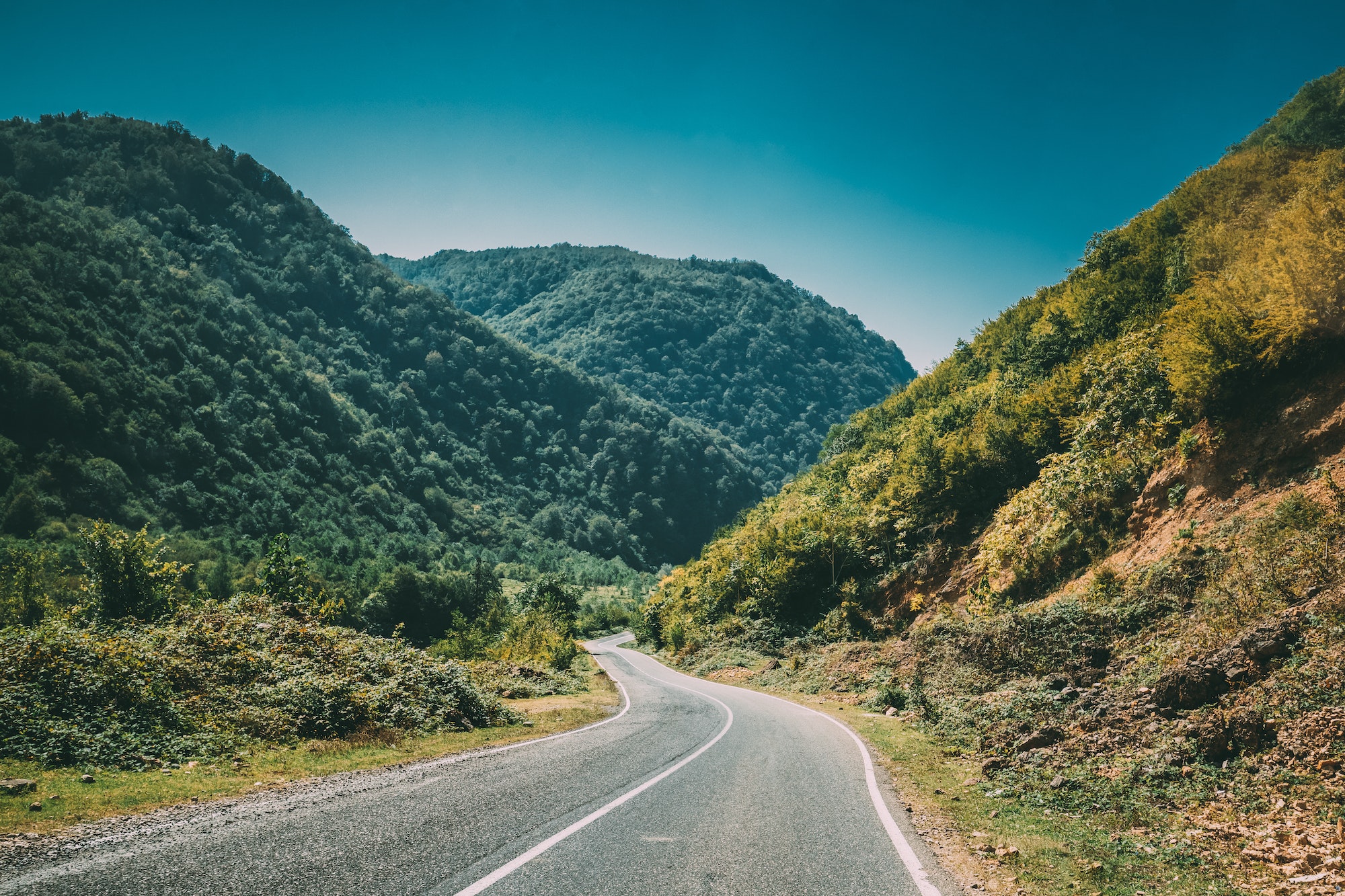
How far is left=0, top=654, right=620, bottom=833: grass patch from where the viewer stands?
6.20 m

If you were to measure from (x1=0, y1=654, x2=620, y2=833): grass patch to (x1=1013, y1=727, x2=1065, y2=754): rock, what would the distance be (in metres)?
9.40

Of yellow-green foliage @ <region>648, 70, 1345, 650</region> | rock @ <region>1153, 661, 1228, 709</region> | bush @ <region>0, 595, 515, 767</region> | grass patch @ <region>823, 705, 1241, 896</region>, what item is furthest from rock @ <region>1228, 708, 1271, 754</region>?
bush @ <region>0, 595, 515, 767</region>

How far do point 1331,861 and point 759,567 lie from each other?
36.0 meters

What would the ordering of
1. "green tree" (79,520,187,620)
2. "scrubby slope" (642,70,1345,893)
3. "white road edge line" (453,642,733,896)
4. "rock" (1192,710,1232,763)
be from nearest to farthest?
"white road edge line" (453,642,733,896) < "scrubby slope" (642,70,1345,893) < "rock" (1192,710,1232,763) < "green tree" (79,520,187,620)

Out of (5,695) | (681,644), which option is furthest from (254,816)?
(681,644)

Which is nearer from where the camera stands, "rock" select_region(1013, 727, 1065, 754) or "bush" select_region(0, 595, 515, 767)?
"bush" select_region(0, 595, 515, 767)

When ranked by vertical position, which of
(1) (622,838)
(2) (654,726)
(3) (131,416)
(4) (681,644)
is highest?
(3) (131,416)

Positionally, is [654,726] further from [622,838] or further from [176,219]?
[176,219]

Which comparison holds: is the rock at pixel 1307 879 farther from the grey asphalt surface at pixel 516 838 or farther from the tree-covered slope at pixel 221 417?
the tree-covered slope at pixel 221 417

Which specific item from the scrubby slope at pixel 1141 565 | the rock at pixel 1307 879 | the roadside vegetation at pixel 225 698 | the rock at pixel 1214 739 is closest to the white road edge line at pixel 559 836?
the scrubby slope at pixel 1141 565

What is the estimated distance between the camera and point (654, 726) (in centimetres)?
1484

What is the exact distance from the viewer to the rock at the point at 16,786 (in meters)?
6.59

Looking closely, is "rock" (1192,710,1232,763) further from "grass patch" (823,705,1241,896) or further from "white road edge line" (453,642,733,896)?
"white road edge line" (453,642,733,896)

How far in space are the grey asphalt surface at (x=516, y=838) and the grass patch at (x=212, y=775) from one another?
779 millimetres
